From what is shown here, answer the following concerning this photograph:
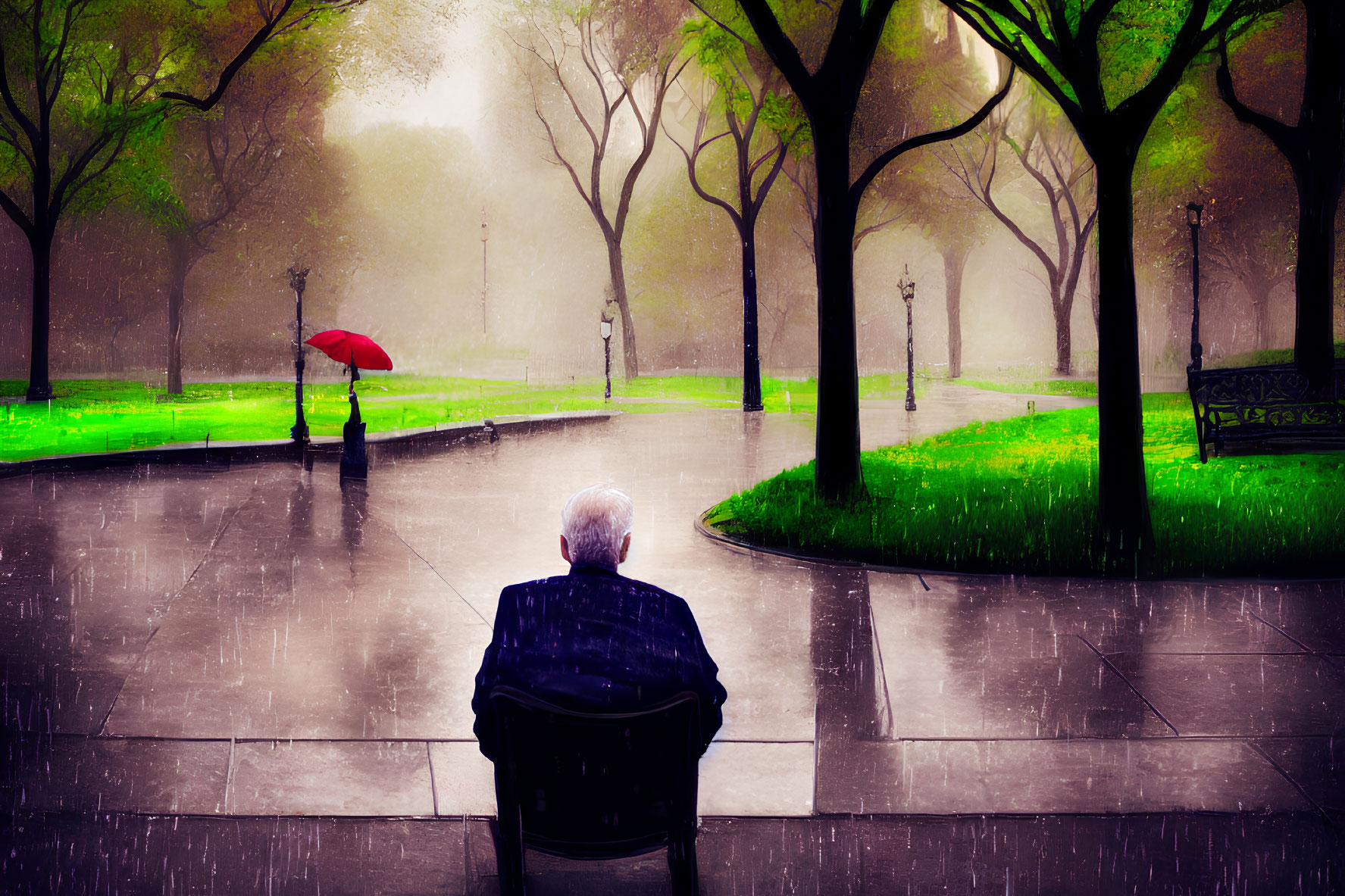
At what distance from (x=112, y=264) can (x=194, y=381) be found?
5346mm

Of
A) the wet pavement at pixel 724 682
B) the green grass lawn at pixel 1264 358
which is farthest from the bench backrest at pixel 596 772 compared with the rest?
the green grass lawn at pixel 1264 358

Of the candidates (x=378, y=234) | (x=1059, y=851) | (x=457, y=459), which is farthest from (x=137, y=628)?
(x=378, y=234)

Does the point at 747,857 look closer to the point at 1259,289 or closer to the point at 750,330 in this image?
the point at 750,330

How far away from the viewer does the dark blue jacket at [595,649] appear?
10.9ft

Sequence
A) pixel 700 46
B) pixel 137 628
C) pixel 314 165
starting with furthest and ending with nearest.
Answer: pixel 314 165
pixel 700 46
pixel 137 628

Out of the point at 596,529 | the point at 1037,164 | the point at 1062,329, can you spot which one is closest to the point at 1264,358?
the point at 1062,329

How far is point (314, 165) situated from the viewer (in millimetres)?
43094

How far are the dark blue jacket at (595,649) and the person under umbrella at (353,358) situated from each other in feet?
41.3

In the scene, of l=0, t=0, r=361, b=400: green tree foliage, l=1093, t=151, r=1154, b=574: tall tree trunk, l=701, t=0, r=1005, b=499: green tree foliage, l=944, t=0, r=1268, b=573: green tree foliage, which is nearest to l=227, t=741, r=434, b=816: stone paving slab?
l=944, t=0, r=1268, b=573: green tree foliage

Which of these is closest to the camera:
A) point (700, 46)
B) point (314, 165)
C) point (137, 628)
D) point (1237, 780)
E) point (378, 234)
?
point (1237, 780)

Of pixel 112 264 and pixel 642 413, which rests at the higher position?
pixel 112 264

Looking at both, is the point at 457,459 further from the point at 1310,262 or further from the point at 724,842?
the point at 724,842

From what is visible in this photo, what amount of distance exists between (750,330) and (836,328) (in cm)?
1775

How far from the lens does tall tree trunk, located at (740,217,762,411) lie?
102 ft
